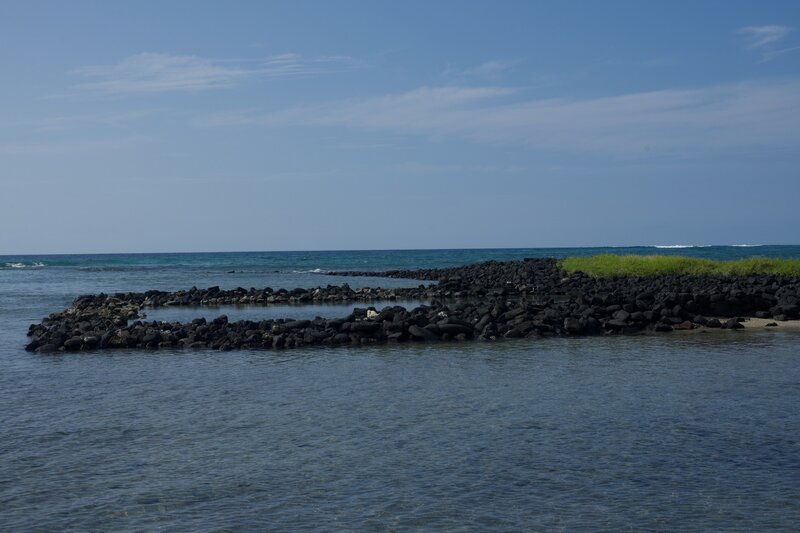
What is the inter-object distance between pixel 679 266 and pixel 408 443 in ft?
118

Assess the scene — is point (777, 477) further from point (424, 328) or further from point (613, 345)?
point (424, 328)

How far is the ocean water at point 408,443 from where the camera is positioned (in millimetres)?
8234

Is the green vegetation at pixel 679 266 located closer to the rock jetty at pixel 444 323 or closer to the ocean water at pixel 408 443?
the rock jetty at pixel 444 323

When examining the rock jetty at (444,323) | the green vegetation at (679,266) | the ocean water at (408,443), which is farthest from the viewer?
the green vegetation at (679,266)

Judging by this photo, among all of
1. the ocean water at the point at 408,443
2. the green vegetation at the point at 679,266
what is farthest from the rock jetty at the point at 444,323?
the green vegetation at the point at 679,266

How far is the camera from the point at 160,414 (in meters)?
13.0

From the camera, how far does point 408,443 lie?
1083 centimetres

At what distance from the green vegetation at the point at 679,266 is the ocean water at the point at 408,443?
2376cm

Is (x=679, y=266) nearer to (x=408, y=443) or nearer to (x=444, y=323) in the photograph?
(x=444, y=323)

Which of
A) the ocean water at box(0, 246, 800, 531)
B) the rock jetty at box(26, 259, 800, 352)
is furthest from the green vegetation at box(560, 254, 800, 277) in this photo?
the ocean water at box(0, 246, 800, 531)

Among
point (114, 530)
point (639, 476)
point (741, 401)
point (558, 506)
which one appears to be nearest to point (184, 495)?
point (114, 530)

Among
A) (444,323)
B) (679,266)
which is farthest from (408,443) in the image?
(679,266)

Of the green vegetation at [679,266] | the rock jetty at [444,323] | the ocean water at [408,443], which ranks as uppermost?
the green vegetation at [679,266]

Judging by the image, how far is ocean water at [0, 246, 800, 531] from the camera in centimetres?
823
